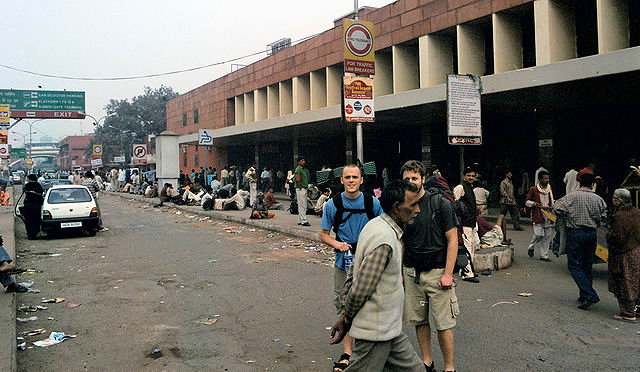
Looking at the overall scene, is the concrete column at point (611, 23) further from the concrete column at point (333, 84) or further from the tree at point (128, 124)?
the tree at point (128, 124)

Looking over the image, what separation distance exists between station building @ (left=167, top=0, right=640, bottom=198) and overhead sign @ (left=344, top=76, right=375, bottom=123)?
5780mm

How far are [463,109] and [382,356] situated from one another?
686 centimetres

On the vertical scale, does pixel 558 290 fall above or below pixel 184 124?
below

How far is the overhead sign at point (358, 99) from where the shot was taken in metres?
9.15

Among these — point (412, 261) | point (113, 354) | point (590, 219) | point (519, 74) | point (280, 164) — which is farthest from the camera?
point (280, 164)

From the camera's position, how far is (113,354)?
4.74m

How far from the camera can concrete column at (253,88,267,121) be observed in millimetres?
32219

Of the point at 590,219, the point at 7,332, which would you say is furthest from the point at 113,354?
the point at 590,219

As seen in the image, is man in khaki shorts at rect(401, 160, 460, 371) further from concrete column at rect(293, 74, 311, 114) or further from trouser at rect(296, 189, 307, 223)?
concrete column at rect(293, 74, 311, 114)

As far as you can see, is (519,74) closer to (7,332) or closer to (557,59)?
(557,59)

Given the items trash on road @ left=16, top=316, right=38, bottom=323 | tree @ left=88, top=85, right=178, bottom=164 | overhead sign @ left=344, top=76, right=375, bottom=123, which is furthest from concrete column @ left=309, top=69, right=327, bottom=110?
tree @ left=88, top=85, right=178, bottom=164

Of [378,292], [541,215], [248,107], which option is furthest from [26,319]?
[248,107]

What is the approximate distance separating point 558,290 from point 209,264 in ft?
19.4

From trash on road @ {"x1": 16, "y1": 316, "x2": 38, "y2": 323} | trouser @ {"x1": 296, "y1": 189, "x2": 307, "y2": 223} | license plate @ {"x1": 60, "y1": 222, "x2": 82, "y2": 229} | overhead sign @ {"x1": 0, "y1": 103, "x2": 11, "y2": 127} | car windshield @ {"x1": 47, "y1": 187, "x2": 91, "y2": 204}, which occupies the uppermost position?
overhead sign @ {"x1": 0, "y1": 103, "x2": 11, "y2": 127}
